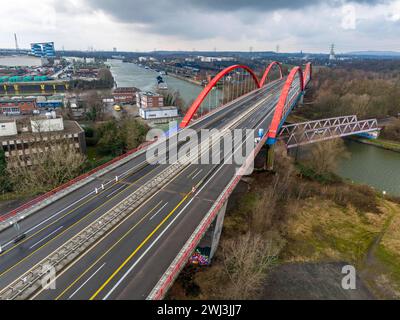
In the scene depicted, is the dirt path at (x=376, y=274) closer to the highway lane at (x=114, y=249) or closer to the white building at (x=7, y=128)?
the highway lane at (x=114, y=249)

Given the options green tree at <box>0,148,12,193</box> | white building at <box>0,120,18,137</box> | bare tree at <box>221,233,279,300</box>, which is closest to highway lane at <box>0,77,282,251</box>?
bare tree at <box>221,233,279,300</box>

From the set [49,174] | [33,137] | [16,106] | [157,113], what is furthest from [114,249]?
[16,106]

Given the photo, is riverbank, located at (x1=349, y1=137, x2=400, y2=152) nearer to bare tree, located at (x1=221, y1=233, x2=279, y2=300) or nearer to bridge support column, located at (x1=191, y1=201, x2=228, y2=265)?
bare tree, located at (x1=221, y1=233, x2=279, y2=300)

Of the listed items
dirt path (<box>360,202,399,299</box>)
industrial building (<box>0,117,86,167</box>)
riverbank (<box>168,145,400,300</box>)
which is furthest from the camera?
industrial building (<box>0,117,86,167</box>)

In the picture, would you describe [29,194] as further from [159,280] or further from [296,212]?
[296,212]

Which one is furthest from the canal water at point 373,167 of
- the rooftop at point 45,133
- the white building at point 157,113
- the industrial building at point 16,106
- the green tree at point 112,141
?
the industrial building at point 16,106

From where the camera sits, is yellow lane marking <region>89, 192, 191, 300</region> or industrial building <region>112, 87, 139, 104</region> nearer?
yellow lane marking <region>89, 192, 191, 300</region>
